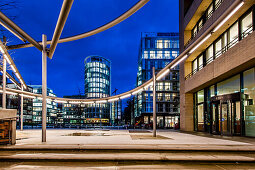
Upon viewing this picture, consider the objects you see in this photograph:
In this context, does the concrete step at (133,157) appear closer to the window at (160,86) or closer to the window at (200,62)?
the window at (200,62)

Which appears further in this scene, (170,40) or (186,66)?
(170,40)

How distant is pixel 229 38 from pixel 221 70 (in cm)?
264

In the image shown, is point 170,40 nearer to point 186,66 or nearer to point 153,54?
point 153,54

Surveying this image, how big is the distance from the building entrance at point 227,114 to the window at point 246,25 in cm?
416

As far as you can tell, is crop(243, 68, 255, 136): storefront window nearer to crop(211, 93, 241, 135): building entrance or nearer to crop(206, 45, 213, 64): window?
crop(211, 93, 241, 135): building entrance

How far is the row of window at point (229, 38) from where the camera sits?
12516mm

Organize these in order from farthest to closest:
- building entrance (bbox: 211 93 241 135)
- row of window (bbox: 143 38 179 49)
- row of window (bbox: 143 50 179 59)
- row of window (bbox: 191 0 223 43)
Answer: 1. row of window (bbox: 143 38 179 49)
2. row of window (bbox: 143 50 179 59)
3. row of window (bbox: 191 0 223 43)
4. building entrance (bbox: 211 93 241 135)

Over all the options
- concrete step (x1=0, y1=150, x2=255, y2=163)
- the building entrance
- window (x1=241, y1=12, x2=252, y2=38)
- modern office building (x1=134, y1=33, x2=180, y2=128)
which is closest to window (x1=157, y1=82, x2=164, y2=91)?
modern office building (x1=134, y1=33, x2=180, y2=128)

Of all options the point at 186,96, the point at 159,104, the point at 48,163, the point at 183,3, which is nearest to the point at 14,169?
the point at 48,163

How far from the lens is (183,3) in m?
22.8

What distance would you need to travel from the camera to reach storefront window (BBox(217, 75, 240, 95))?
14.1 meters

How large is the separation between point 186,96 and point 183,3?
35.8 feet

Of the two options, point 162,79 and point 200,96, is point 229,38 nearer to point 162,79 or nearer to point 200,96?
point 200,96

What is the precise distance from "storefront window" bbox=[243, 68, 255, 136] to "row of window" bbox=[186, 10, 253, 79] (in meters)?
2.50
